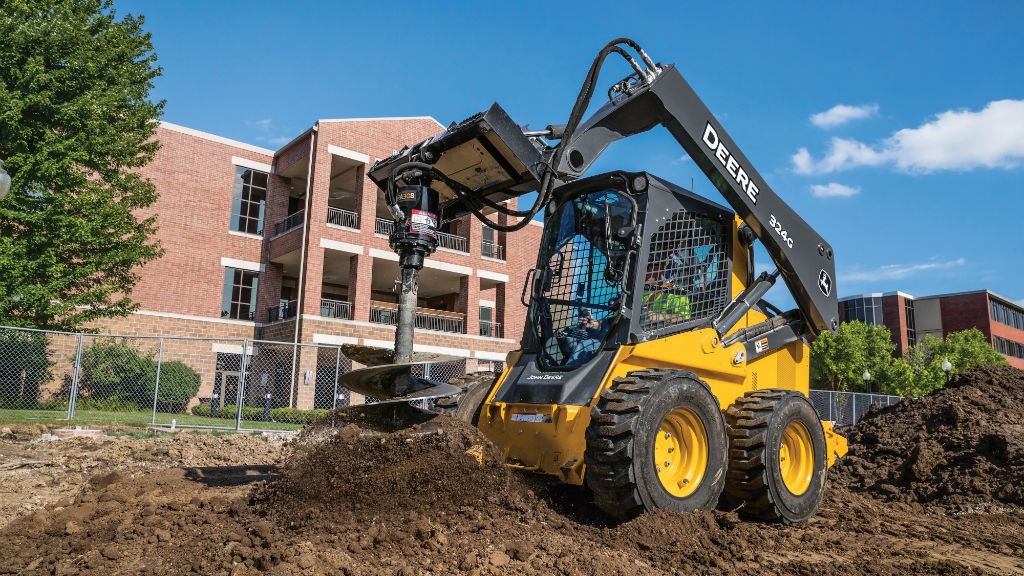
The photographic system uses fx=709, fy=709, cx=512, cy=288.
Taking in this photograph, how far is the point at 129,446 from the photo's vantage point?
10492 millimetres

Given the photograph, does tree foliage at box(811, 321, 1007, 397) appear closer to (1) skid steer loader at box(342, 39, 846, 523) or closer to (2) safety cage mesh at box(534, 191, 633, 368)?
(1) skid steer loader at box(342, 39, 846, 523)

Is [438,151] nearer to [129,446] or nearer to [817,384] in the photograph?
[129,446]

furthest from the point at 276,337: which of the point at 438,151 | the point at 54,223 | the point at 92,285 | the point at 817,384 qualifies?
the point at 817,384

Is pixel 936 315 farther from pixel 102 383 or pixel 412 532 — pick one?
pixel 412 532

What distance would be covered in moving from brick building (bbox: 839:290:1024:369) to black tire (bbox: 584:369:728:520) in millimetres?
63240

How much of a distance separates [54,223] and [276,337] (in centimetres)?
1154

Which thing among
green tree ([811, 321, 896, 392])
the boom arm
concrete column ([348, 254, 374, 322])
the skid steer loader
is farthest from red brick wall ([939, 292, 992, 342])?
the skid steer loader

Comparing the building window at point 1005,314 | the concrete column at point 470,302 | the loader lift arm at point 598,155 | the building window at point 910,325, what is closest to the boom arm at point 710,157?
the loader lift arm at point 598,155

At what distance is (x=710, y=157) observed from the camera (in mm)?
6629

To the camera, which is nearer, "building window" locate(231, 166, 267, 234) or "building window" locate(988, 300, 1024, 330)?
"building window" locate(231, 166, 267, 234)

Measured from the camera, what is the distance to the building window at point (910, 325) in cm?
6469

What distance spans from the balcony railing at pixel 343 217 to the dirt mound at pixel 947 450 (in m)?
22.0

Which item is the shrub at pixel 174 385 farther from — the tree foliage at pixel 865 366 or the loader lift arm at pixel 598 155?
the tree foliage at pixel 865 366

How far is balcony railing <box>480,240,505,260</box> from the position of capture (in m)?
33.4
